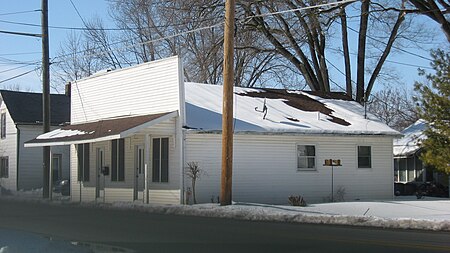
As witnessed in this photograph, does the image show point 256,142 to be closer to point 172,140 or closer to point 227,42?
point 172,140

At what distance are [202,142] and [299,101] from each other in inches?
323

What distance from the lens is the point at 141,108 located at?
2494 cm

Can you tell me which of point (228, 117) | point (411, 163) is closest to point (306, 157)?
point (228, 117)

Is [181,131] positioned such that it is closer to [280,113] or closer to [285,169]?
[285,169]

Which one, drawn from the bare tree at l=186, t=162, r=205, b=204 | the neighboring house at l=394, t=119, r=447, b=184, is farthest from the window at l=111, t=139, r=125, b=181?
the neighboring house at l=394, t=119, r=447, b=184

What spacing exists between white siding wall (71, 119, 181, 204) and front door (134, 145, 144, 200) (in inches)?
8.9

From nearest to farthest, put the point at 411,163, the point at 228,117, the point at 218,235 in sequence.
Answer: the point at 218,235 < the point at 228,117 < the point at 411,163

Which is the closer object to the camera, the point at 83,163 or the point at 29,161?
the point at 83,163

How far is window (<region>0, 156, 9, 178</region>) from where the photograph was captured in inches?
1577

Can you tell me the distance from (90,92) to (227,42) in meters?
10.5

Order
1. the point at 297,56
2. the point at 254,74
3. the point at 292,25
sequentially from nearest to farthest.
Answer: the point at 292,25 < the point at 297,56 < the point at 254,74

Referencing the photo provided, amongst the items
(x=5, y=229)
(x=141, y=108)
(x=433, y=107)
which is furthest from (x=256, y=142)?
(x=5, y=229)

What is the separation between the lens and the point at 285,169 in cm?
2478

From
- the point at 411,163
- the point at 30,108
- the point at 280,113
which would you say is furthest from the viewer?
the point at 30,108
